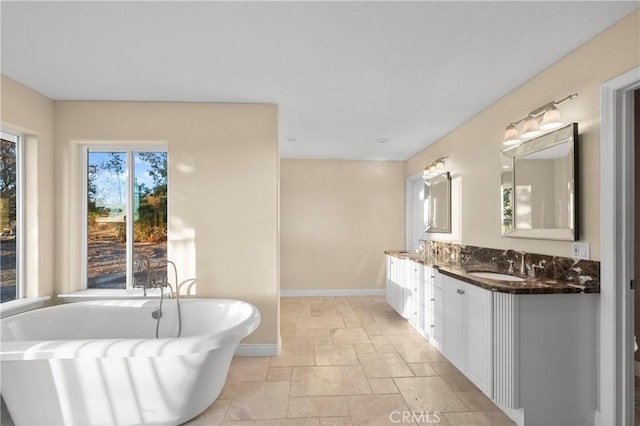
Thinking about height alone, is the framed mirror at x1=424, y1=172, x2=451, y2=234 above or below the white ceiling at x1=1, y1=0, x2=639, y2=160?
below

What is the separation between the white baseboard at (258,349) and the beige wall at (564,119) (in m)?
2.35

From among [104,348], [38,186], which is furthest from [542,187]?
[38,186]

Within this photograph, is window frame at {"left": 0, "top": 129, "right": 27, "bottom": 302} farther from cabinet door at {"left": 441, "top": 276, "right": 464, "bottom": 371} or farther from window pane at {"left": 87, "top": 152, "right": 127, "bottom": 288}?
cabinet door at {"left": 441, "top": 276, "right": 464, "bottom": 371}

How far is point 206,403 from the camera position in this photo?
222cm

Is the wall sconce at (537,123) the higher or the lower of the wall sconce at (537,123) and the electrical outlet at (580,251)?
the higher

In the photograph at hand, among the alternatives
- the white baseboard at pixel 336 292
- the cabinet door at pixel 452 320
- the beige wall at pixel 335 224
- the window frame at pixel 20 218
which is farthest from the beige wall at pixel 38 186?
the cabinet door at pixel 452 320

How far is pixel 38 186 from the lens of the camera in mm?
2988

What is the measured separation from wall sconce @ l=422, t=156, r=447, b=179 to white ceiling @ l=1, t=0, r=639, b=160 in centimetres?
96

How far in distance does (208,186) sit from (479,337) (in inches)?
105

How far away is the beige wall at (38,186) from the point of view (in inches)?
113

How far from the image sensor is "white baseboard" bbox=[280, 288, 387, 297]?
562 centimetres

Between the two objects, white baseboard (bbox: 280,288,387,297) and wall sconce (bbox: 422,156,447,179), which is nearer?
wall sconce (bbox: 422,156,447,179)

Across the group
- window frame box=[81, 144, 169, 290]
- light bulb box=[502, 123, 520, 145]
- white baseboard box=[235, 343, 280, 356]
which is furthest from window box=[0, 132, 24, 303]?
light bulb box=[502, 123, 520, 145]

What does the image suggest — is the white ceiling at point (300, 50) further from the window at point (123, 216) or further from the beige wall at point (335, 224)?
the beige wall at point (335, 224)
